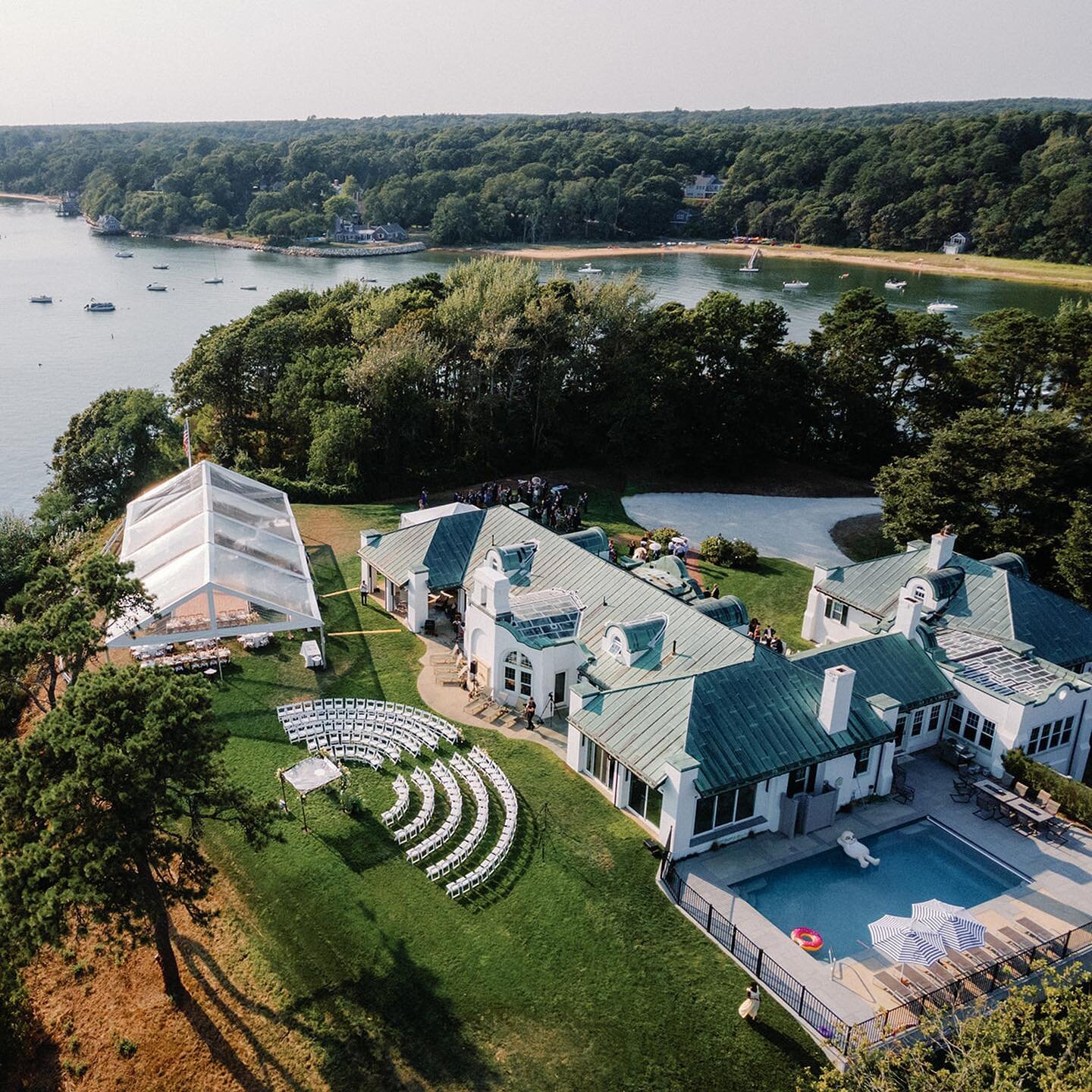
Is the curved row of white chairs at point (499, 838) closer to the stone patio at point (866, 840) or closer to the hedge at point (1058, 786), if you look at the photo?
the stone patio at point (866, 840)

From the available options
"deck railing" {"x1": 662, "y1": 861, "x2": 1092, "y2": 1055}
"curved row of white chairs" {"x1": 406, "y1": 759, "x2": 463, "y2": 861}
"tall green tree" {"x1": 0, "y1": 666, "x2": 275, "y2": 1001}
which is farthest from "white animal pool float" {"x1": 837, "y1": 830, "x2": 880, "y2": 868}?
"tall green tree" {"x1": 0, "y1": 666, "x2": 275, "y2": 1001}

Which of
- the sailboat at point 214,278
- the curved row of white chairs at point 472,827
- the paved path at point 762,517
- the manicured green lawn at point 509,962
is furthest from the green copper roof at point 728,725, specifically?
the sailboat at point 214,278

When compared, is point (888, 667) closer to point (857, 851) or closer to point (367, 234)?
point (857, 851)

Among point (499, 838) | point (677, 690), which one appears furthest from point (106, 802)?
point (677, 690)

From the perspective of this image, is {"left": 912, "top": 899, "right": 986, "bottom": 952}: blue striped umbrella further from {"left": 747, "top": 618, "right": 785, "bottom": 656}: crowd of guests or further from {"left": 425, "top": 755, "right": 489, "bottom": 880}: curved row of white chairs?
{"left": 747, "top": 618, "right": 785, "bottom": 656}: crowd of guests

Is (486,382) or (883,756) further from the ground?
(486,382)

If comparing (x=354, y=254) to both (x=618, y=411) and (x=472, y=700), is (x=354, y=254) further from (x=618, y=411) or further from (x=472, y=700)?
(x=472, y=700)

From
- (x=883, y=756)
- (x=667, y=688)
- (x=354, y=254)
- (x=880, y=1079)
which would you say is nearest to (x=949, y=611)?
(x=883, y=756)
